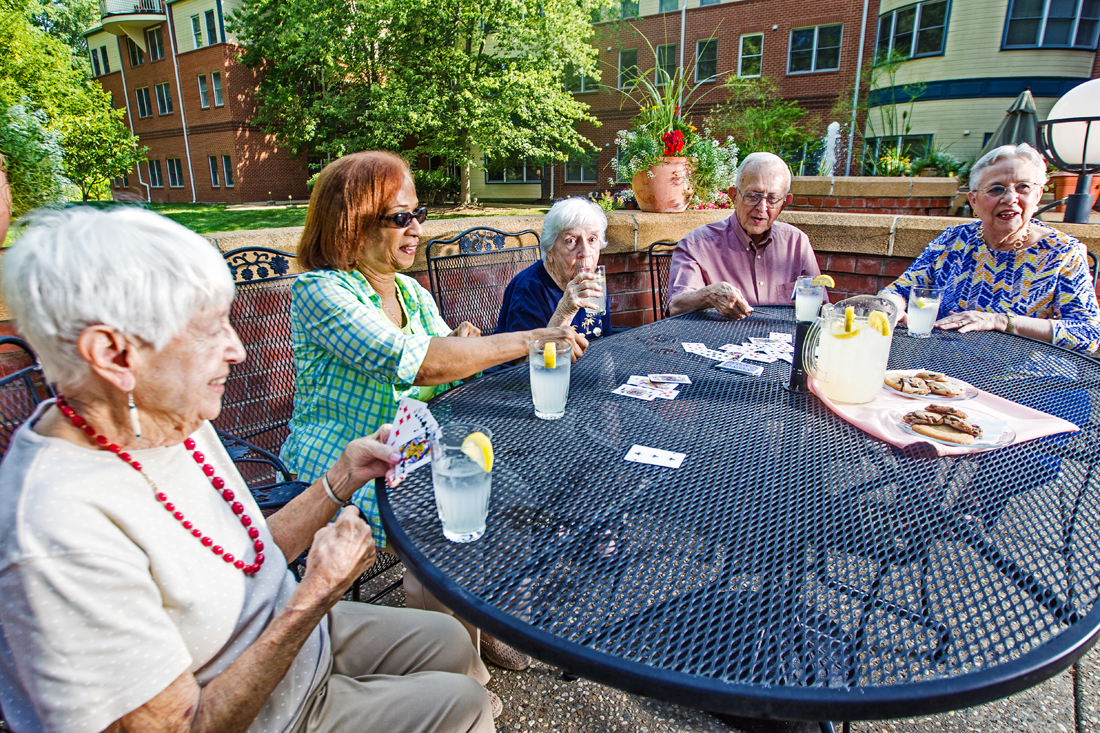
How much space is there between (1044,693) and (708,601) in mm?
1824

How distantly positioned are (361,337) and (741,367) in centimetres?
124

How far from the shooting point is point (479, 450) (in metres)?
1.10

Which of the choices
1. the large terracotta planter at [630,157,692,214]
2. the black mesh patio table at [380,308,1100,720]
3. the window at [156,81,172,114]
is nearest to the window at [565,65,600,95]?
the window at [156,81,172,114]

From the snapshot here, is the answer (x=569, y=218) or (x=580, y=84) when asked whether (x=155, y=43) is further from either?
(x=569, y=218)

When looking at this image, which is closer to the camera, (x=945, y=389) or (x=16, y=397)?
(x=16, y=397)

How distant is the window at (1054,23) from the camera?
1594 centimetres

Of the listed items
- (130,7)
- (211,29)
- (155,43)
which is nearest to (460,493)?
(211,29)

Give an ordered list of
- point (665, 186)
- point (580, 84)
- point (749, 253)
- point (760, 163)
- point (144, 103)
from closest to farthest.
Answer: point (760, 163) < point (749, 253) < point (665, 186) < point (580, 84) < point (144, 103)

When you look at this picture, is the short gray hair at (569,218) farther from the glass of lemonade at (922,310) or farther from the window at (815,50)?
the window at (815,50)

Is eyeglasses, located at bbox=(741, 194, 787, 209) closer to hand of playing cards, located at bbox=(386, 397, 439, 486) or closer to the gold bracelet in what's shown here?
hand of playing cards, located at bbox=(386, 397, 439, 486)

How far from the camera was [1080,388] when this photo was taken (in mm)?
1819

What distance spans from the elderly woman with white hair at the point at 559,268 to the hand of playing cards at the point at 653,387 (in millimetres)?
679

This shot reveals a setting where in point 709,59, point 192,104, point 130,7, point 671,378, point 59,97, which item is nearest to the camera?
point 671,378

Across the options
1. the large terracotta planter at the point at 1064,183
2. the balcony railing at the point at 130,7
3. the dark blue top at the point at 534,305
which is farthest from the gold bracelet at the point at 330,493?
the balcony railing at the point at 130,7
